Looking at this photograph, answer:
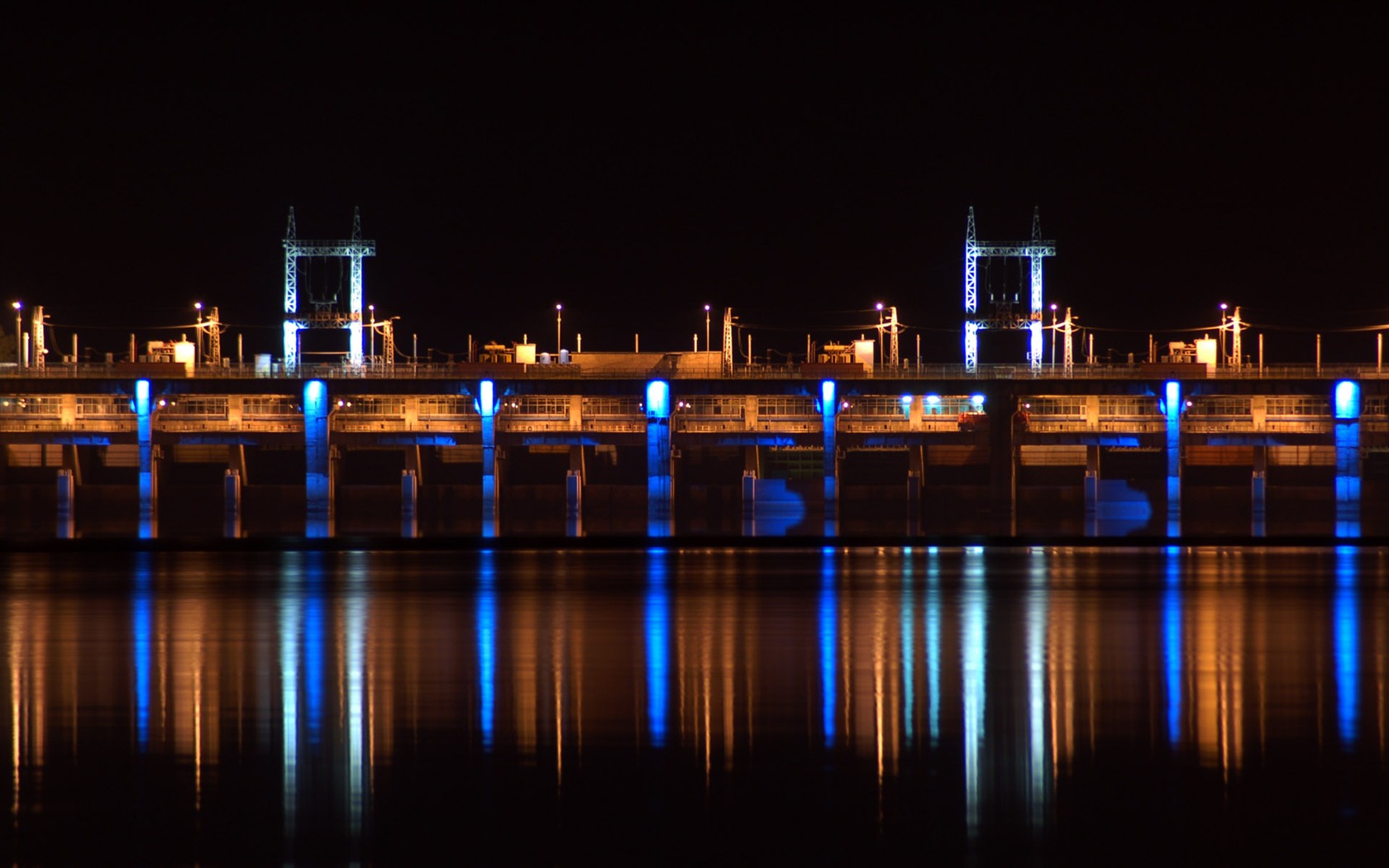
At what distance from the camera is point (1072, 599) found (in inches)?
1101

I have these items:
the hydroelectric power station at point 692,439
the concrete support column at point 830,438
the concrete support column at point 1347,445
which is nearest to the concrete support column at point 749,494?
the hydroelectric power station at point 692,439

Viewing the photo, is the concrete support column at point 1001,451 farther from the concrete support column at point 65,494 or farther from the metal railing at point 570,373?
the concrete support column at point 65,494

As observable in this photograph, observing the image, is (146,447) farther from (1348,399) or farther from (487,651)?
(1348,399)

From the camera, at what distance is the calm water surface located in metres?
11.4

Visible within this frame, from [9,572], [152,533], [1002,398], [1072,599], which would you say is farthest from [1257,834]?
[1002,398]

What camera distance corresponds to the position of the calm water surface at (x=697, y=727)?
37.5 ft

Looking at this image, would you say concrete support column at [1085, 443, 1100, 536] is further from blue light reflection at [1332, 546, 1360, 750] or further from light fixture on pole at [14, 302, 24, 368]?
light fixture on pole at [14, 302, 24, 368]

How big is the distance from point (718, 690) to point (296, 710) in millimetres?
4897

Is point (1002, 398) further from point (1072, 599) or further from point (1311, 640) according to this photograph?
point (1311, 640)

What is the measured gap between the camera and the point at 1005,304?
77.2 m

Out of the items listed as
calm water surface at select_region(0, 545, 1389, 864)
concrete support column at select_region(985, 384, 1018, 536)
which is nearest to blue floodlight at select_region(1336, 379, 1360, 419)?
concrete support column at select_region(985, 384, 1018, 536)

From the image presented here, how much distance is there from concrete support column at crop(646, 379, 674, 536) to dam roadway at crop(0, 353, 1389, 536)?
0.11m

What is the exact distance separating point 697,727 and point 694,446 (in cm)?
5929

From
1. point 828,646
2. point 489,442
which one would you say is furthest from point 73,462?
point 828,646
